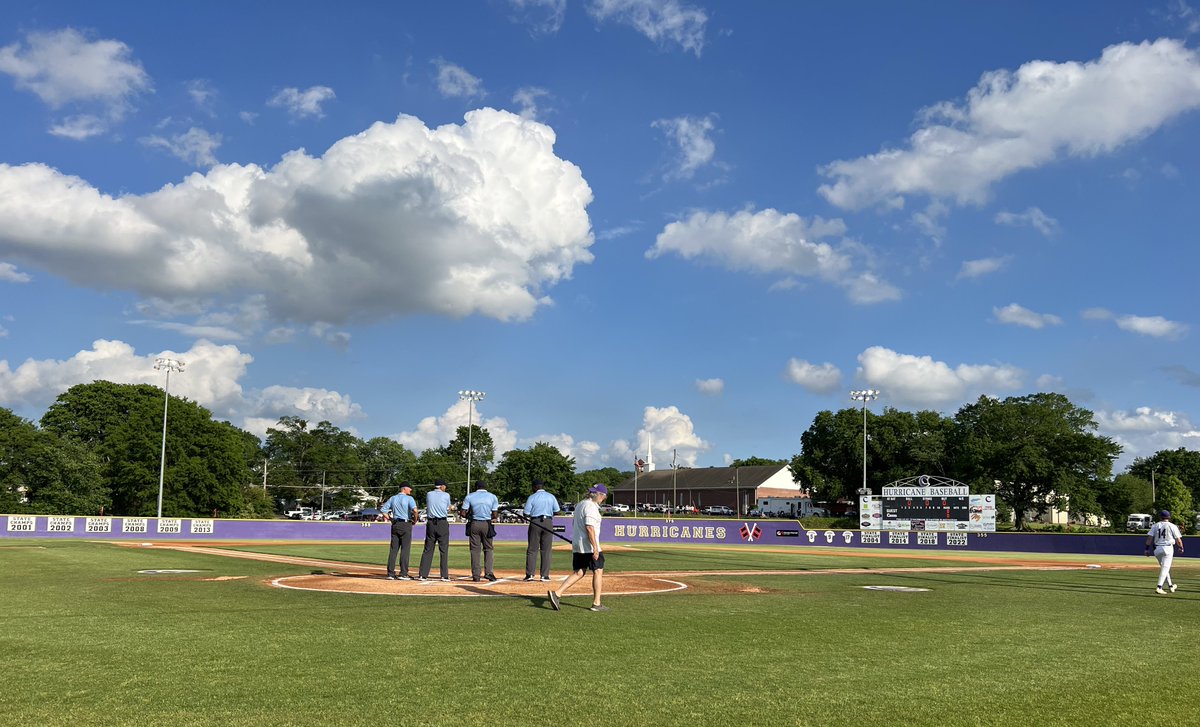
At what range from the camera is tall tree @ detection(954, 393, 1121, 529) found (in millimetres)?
90062

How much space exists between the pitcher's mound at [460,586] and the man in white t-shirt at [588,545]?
6.66 ft

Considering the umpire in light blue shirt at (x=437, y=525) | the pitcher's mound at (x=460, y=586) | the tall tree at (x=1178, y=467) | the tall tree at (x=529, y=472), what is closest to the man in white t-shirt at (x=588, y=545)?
the pitcher's mound at (x=460, y=586)

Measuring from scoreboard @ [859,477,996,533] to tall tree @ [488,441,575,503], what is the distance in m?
64.4

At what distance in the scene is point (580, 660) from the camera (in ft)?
26.6

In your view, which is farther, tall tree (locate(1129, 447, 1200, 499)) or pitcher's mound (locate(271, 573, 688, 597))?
tall tree (locate(1129, 447, 1200, 499))

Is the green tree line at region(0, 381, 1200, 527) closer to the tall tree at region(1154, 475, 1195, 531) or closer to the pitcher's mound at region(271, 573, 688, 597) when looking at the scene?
the tall tree at region(1154, 475, 1195, 531)

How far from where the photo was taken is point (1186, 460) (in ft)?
461

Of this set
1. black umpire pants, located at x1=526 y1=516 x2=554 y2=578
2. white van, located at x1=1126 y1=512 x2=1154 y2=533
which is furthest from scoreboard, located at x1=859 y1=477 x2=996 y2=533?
black umpire pants, located at x1=526 y1=516 x2=554 y2=578

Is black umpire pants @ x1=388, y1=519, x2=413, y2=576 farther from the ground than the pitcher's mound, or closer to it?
farther from the ground

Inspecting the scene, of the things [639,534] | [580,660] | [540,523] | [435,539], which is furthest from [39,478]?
[580,660]

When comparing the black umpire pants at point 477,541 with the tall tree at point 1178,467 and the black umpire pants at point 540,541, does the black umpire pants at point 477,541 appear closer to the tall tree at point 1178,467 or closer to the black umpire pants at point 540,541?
the black umpire pants at point 540,541

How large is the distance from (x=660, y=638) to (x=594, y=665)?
73.7 inches

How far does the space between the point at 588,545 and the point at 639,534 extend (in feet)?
141

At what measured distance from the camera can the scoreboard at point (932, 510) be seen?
172 ft
